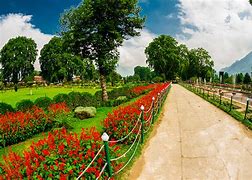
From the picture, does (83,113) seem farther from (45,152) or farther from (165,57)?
(165,57)

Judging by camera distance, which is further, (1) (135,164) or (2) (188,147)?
(2) (188,147)

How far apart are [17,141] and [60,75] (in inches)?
2478

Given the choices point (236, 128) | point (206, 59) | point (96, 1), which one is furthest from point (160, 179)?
point (206, 59)

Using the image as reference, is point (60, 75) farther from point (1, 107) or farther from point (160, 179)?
point (160, 179)

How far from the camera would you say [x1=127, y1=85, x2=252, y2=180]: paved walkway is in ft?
22.9

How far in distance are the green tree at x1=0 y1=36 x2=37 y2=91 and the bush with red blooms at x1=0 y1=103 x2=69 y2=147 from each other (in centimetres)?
6243

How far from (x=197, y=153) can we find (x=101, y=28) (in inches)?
803

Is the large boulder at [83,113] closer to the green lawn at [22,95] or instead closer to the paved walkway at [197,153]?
the paved walkway at [197,153]

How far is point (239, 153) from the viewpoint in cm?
849

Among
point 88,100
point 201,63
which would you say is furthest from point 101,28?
point 201,63

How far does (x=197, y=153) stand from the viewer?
858cm

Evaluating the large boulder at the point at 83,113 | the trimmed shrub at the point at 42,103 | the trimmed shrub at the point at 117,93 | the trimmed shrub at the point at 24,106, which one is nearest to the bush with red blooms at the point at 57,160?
the trimmed shrub at the point at 24,106

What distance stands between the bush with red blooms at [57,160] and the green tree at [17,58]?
71.1 m

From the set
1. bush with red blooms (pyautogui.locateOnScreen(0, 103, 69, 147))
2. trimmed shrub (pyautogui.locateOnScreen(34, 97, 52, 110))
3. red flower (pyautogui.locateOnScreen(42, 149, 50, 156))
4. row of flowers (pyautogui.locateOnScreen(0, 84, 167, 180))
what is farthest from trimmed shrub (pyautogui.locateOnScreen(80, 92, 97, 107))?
red flower (pyautogui.locateOnScreen(42, 149, 50, 156))
